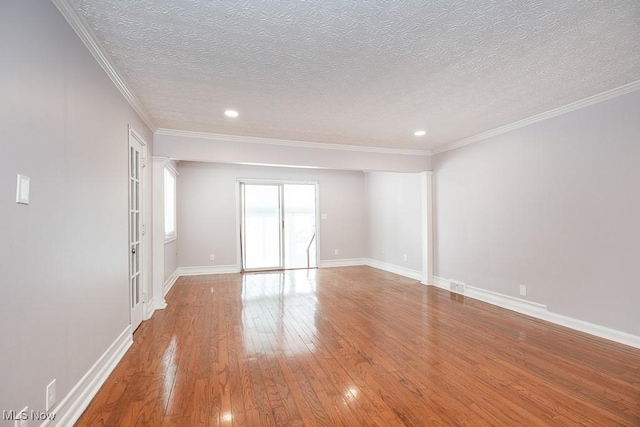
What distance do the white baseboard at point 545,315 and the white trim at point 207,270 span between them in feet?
15.1

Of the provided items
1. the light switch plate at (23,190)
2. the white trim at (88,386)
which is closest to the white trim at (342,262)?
the white trim at (88,386)

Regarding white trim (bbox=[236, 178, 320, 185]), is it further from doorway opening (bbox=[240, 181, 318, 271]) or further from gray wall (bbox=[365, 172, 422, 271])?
gray wall (bbox=[365, 172, 422, 271])

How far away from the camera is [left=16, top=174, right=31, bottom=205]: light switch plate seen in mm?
1254

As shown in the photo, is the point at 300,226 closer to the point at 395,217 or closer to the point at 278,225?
the point at 278,225

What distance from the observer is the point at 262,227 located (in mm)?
6559

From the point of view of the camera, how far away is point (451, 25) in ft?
5.90

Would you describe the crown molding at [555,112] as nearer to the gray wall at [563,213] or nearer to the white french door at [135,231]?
the gray wall at [563,213]

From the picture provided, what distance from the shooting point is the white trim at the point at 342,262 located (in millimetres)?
6935

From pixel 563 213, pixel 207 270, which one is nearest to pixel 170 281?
pixel 207 270

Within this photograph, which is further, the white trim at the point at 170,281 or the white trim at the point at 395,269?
the white trim at the point at 395,269

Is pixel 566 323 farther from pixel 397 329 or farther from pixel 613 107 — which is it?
pixel 613 107

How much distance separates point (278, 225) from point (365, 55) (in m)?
4.96

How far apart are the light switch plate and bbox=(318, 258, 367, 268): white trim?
5.85m

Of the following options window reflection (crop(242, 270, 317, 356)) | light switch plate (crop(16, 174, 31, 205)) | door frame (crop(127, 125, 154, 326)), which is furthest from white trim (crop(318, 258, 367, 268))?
light switch plate (crop(16, 174, 31, 205))
